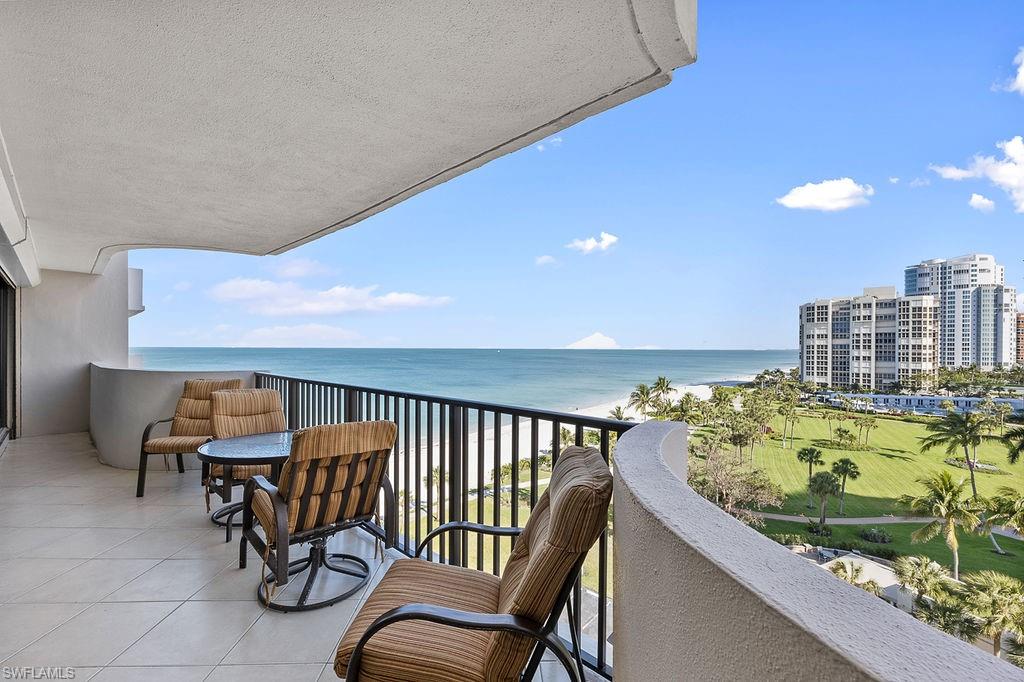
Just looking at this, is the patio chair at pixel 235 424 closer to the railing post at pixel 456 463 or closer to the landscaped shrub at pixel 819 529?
the railing post at pixel 456 463

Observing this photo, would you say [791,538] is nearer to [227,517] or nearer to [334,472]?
[227,517]

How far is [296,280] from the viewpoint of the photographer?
41.8 meters

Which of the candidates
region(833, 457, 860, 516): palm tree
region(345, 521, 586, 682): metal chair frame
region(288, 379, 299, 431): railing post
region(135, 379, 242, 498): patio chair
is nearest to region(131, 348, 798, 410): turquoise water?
region(833, 457, 860, 516): palm tree

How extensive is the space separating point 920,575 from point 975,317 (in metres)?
7.73

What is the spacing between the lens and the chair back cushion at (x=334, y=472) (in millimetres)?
2369

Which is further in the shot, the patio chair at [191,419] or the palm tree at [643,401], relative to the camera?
the palm tree at [643,401]

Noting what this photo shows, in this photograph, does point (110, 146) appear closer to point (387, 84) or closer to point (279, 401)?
point (387, 84)

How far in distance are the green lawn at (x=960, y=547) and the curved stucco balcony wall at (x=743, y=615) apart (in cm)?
2004

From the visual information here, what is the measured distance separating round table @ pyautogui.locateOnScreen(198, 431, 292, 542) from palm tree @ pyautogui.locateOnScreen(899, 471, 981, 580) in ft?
64.2

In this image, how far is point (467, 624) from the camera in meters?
1.28

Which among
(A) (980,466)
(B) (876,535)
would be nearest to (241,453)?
(B) (876,535)

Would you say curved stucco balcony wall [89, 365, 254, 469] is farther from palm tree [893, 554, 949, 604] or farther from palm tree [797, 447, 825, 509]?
palm tree [797, 447, 825, 509]

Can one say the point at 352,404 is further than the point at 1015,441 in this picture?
No

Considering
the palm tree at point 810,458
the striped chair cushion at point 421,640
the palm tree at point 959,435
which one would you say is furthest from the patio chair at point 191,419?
the palm tree at point 810,458
